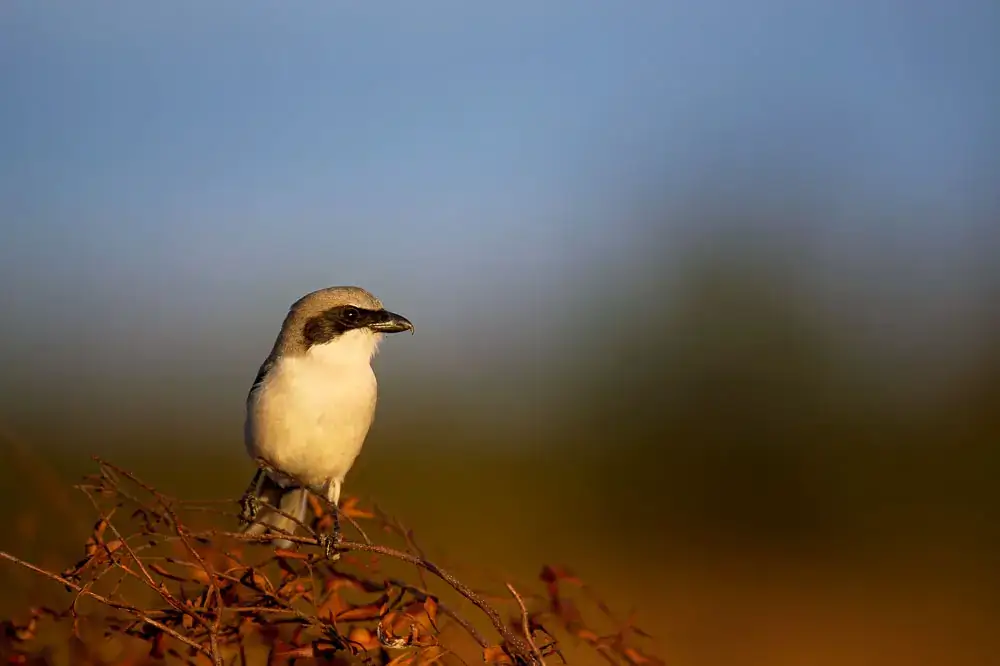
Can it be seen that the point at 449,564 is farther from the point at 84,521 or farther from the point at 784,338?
the point at 784,338

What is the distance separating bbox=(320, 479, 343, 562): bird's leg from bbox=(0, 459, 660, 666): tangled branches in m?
0.02

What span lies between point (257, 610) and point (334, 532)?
0.76 metres

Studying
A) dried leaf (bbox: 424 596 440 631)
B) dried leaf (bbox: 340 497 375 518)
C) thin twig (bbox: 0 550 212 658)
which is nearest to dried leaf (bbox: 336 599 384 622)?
dried leaf (bbox: 424 596 440 631)

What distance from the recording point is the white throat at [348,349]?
3809mm

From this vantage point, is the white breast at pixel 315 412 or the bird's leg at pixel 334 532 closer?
the bird's leg at pixel 334 532

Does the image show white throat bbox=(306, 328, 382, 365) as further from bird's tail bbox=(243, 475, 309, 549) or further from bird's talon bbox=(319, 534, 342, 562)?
bird's talon bbox=(319, 534, 342, 562)

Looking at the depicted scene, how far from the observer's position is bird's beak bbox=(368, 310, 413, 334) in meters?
3.85

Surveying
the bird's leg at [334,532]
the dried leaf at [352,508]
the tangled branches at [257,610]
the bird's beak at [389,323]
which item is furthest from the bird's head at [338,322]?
the tangled branches at [257,610]

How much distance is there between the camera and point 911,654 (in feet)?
31.6

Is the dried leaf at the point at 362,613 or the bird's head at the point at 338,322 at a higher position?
the bird's head at the point at 338,322

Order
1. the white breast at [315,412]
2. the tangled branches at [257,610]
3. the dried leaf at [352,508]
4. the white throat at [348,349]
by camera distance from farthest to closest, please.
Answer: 1. the white throat at [348,349]
2. the white breast at [315,412]
3. the dried leaf at [352,508]
4. the tangled branches at [257,610]

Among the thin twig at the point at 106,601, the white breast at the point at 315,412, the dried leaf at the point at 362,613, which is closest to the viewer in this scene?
the thin twig at the point at 106,601

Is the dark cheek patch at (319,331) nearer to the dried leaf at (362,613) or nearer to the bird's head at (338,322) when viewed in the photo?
the bird's head at (338,322)

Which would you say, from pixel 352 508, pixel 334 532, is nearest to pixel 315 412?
pixel 334 532
